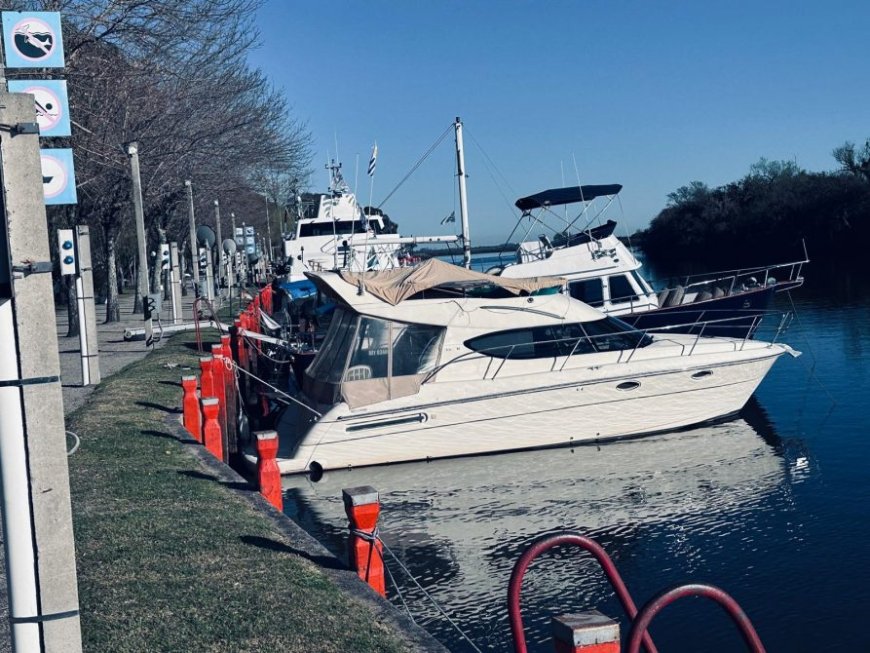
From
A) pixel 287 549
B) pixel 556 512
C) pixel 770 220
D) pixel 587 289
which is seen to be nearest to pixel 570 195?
pixel 587 289

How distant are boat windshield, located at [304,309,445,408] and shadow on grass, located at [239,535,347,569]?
21.8 ft

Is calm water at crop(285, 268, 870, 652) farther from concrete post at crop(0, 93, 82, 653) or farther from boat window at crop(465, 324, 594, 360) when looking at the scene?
concrete post at crop(0, 93, 82, 653)

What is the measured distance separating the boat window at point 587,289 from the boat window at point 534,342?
8301 mm

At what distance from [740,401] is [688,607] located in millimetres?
8447

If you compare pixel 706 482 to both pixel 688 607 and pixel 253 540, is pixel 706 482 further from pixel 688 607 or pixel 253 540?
pixel 253 540

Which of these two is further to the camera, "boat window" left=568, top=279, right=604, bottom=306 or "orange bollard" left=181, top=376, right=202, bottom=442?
"boat window" left=568, top=279, right=604, bottom=306

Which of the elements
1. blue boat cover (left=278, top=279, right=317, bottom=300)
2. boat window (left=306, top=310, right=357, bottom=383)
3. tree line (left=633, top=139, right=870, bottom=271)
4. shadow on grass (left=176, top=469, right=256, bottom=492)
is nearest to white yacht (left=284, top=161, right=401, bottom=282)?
blue boat cover (left=278, top=279, right=317, bottom=300)

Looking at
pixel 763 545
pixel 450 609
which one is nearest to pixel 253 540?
pixel 450 609

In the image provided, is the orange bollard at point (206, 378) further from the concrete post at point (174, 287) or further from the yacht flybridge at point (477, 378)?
the concrete post at point (174, 287)

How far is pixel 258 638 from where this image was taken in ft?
20.8

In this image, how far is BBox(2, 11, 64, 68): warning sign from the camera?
12109 mm

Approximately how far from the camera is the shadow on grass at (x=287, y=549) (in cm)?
830

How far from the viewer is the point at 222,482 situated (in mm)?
11227

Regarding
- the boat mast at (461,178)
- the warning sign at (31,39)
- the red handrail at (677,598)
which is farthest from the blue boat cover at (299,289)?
the red handrail at (677,598)
